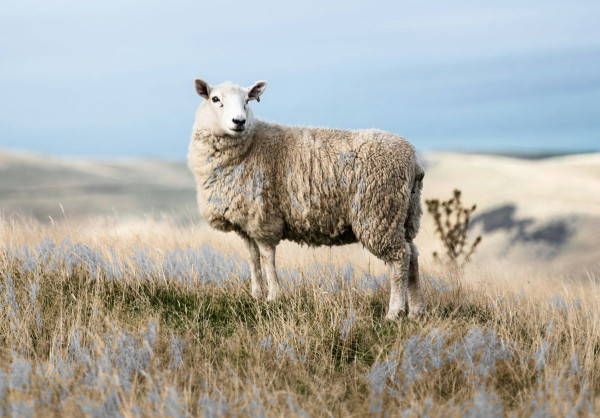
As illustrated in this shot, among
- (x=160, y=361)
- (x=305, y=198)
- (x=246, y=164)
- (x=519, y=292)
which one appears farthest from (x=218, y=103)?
(x=519, y=292)

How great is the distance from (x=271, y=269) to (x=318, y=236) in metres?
0.65

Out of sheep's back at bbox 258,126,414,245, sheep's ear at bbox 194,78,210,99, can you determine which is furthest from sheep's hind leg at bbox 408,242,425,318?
sheep's ear at bbox 194,78,210,99

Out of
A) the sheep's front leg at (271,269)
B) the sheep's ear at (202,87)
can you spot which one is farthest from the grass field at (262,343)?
the sheep's ear at (202,87)

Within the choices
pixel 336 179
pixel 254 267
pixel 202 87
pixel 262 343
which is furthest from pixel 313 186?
pixel 262 343

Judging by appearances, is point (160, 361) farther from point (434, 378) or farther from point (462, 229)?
point (462, 229)

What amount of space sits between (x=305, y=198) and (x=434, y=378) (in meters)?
2.58

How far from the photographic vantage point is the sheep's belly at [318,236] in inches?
278

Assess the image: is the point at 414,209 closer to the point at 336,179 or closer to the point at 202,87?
the point at 336,179

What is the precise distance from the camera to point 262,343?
5707 mm

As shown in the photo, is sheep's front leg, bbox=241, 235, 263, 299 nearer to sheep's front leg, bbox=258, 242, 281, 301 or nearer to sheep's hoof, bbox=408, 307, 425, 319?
sheep's front leg, bbox=258, 242, 281, 301

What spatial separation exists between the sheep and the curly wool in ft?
0.04

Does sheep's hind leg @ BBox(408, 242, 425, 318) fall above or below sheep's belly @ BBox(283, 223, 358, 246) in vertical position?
below

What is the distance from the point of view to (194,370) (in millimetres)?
5215

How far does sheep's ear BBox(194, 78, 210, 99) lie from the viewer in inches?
283
